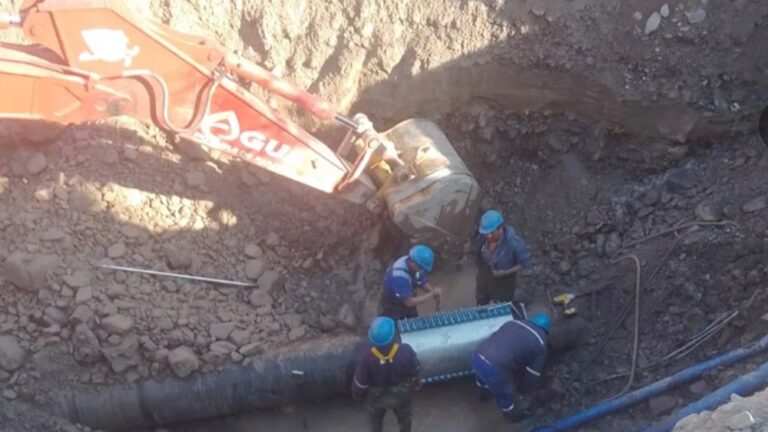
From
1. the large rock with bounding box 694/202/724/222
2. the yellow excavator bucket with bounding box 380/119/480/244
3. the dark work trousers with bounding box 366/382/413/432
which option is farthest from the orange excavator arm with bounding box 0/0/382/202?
the large rock with bounding box 694/202/724/222

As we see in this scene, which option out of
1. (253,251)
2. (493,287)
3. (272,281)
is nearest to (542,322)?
(493,287)

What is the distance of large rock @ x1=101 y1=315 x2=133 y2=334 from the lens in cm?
855

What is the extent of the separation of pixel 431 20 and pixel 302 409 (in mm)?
4368

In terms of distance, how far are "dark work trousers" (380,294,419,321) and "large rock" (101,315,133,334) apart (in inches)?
95.8

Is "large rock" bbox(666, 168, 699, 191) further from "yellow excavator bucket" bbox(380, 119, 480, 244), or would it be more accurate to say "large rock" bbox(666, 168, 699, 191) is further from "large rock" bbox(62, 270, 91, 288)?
"large rock" bbox(62, 270, 91, 288)

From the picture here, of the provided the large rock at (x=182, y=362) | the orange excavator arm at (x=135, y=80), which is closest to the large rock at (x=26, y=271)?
Result: the large rock at (x=182, y=362)

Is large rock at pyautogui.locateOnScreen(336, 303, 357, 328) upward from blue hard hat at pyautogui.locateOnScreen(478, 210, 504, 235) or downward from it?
downward

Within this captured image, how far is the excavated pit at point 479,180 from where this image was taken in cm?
906

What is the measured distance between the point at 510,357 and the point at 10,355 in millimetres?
4389

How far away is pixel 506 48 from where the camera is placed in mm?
10414

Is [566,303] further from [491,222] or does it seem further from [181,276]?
[181,276]

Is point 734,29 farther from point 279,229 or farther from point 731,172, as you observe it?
point 279,229

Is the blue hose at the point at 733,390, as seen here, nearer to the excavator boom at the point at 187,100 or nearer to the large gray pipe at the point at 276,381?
the large gray pipe at the point at 276,381

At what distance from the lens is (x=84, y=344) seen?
27.9ft
